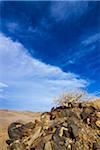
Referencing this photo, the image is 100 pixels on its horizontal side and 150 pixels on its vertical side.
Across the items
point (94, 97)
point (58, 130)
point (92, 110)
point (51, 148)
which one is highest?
point (94, 97)

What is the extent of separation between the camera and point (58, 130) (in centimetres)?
1294

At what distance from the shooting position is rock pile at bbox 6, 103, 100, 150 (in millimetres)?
12430

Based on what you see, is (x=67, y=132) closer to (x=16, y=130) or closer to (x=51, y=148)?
(x=51, y=148)

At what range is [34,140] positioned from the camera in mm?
13359

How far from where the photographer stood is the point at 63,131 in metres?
12.8

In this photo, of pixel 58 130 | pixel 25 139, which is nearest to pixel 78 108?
pixel 58 130

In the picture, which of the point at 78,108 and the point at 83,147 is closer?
the point at 83,147

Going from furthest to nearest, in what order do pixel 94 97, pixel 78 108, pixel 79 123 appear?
pixel 94 97 → pixel 78 108 → pixel 79 123

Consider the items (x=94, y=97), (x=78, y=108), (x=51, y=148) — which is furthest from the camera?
(x=94, y=97)

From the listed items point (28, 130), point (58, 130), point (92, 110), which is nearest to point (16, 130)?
point (28, 130)

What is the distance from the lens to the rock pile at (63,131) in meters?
12.4

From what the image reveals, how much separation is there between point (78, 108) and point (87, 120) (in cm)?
96

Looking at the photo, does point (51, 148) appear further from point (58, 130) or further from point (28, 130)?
point (28, 130)

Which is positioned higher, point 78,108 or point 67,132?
Answer: point 78,108
